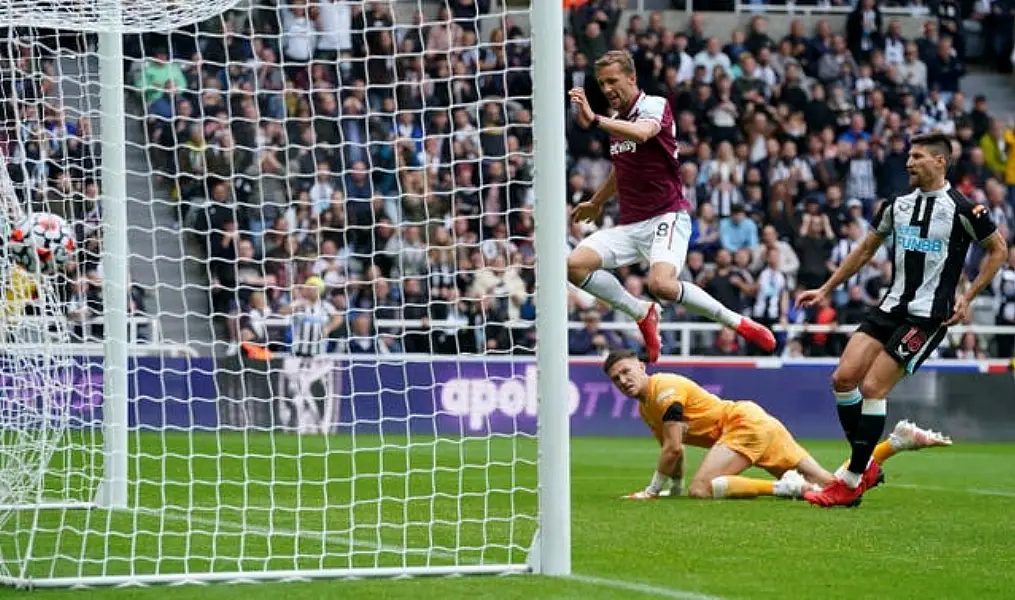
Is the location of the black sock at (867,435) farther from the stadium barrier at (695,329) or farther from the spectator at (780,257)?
the spectator at (780,257)

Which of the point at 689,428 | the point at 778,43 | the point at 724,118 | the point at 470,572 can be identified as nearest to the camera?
the point at 470,572

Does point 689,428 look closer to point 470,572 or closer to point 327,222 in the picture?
point 470,572

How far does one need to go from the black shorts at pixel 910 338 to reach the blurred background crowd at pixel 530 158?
4103 mm

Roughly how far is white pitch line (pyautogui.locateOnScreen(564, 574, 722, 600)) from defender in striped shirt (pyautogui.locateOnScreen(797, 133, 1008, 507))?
12.1ft

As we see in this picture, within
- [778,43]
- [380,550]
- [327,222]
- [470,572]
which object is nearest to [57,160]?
[380,550]

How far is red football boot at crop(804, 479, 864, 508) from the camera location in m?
10.6

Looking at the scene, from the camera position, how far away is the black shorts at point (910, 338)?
34.4ft

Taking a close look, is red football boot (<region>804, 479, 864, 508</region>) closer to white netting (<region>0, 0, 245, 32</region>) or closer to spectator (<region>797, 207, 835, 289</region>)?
white netting (<region>0, 0, 245, 32</region>)

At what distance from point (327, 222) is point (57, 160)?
7444mm

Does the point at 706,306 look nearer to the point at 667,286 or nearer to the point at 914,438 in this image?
the point at 667,286

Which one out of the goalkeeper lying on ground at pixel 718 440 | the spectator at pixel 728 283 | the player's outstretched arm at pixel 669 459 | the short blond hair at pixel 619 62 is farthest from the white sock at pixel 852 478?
the spectator at pixel 728 283

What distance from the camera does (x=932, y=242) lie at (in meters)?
10.5

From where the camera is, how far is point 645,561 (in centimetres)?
781

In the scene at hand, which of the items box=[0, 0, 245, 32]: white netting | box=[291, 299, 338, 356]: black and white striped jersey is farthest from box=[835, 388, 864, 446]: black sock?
box=[291, 299, 338, 356]: black and white striped jersey
